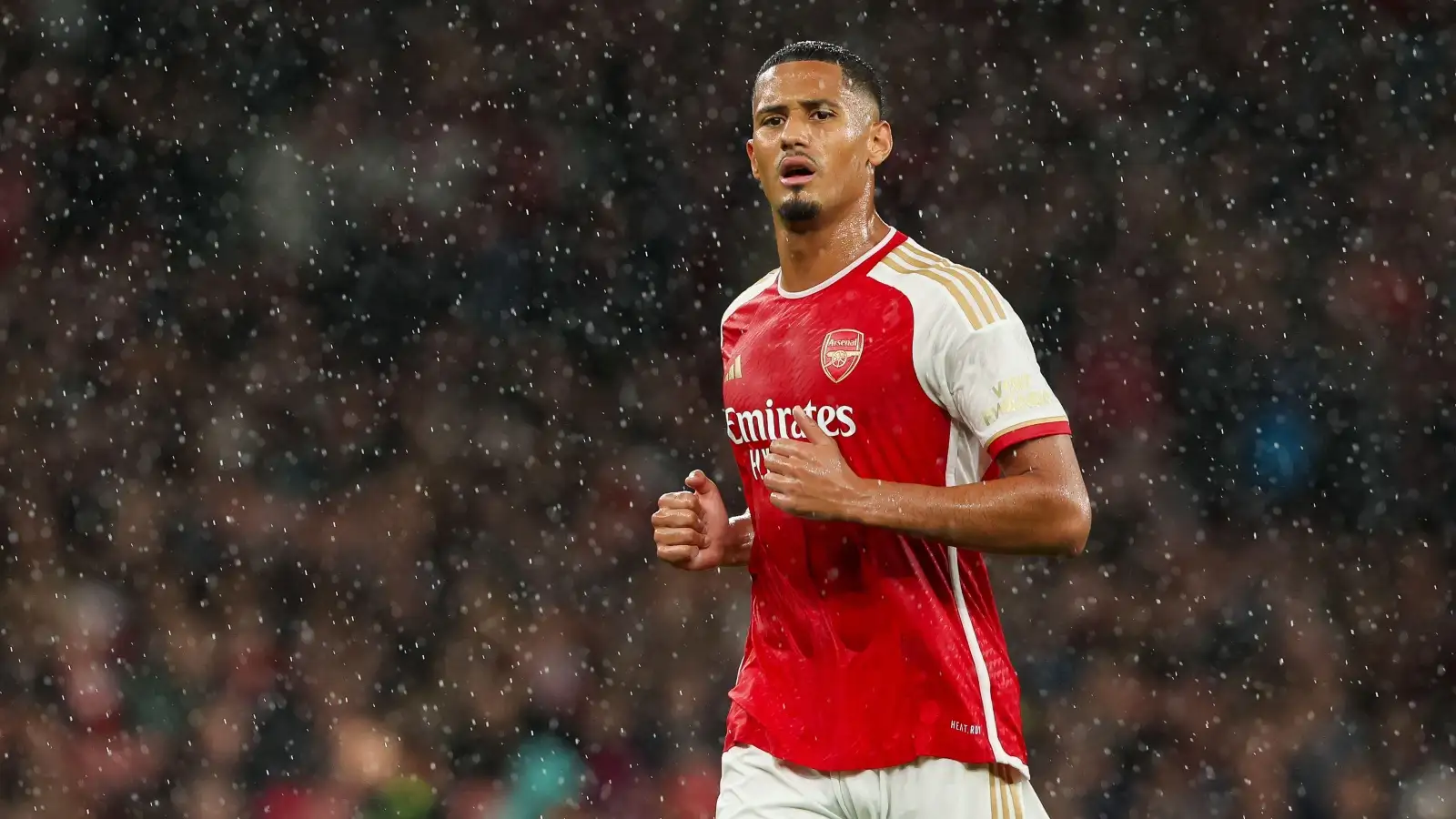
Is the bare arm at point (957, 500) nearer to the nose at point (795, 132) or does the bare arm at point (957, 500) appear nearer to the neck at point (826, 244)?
the neck at point (826, 244)

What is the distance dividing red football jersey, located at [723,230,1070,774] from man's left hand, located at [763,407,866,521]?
23cm

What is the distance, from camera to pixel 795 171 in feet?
10.1

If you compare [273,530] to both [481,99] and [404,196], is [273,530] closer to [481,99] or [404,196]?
[404,196]

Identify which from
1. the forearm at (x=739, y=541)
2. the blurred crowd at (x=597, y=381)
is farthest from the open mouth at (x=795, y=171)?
the blurred crowd at (x=597, y=381)

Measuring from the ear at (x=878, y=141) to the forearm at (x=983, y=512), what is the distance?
78cm

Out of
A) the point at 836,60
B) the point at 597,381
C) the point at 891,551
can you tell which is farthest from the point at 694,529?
the point at 597,381

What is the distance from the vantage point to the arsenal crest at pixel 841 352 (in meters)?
2.91

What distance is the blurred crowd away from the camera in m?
6.49

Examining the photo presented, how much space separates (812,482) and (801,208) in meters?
0.64

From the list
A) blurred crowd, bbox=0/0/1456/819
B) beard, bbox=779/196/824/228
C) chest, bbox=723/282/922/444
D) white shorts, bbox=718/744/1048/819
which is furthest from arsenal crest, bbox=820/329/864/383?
blurred crowd, bbox=0/0/1456/819

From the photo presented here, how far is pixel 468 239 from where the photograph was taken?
7328mm

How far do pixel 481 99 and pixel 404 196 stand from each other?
585 mm

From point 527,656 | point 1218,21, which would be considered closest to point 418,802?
point 527,656

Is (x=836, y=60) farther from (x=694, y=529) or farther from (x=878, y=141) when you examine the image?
(x=694, y=529)
